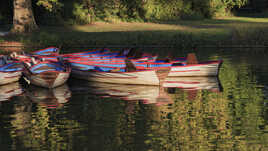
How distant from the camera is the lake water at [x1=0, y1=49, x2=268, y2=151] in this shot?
1443cm

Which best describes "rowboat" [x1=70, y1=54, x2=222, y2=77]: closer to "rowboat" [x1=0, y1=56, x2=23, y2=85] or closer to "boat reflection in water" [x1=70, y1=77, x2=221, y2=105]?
"boat reflection in water" [x1=70, y1=77, x2=221, y2=105]

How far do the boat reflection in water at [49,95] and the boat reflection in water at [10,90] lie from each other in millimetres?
418

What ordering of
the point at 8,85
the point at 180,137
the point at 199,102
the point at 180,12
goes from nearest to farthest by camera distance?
the point at 180,137
the point at 199,102
the point at 8,85
the point at 180,12

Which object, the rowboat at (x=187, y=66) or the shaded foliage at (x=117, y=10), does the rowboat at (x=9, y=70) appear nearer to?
the rowboat at (x=187, y=66)

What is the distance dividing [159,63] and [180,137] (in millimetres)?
11296

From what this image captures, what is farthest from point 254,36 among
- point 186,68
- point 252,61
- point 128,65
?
point 128,65

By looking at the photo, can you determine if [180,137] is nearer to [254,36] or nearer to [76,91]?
[76,91]

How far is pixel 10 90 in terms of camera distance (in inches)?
927

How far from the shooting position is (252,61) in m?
32.3

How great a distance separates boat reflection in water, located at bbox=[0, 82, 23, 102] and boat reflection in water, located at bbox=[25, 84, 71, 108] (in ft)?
1.37

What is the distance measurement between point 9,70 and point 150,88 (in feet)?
22.2

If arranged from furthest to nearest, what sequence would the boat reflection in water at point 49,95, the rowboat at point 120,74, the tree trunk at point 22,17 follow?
the tree trunk at point 22,17
the rowboat at point 120,74
the boat reflection in water at point 49,95

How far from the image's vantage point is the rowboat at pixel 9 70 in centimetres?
2465

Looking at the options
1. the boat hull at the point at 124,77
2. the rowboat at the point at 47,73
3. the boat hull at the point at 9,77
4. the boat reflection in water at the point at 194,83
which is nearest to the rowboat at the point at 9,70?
the boat hull at the point at 9,77
